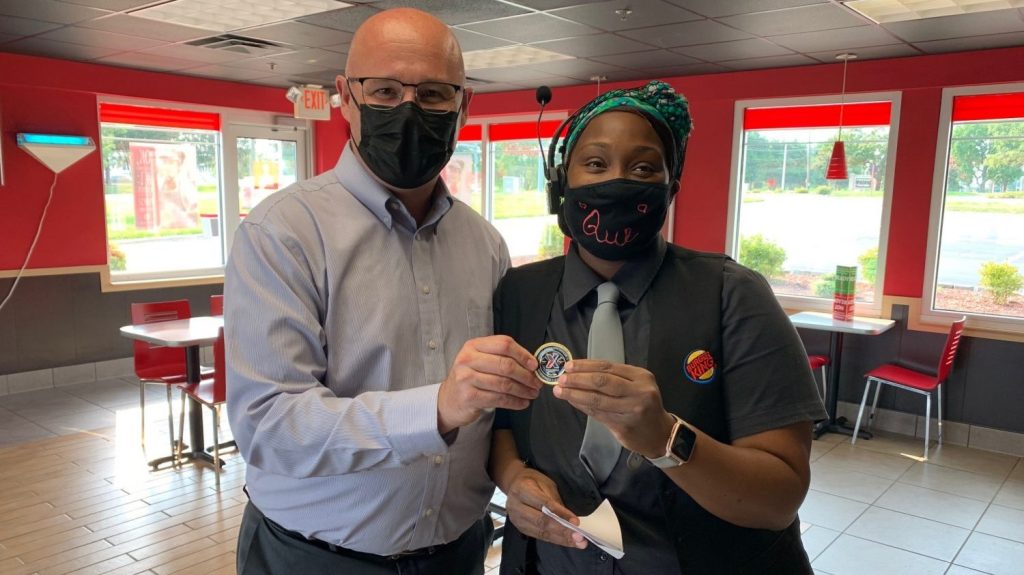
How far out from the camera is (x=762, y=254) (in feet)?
23.2

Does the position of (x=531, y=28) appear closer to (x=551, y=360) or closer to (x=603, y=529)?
(x=551, y=360)

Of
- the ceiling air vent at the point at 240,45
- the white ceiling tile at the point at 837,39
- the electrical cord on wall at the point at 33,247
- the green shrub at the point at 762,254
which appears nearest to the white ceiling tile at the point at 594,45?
the white ceiling tile at the point at 837,39

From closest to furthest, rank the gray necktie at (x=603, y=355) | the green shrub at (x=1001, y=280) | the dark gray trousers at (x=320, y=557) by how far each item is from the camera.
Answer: the gray necktie at (x=603, y=355) < the dark gray trousers at (x=320, y=557) < the green shrub at (x=1001, y=280)

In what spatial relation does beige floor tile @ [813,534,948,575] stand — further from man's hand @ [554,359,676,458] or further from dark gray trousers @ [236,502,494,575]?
man's hand @ [554,359,676,458]

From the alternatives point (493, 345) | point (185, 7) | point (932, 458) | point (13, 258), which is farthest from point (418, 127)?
point (13, 258)

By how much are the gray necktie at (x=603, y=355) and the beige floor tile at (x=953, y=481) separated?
4.64 metres

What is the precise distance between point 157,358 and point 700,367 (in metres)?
5.19

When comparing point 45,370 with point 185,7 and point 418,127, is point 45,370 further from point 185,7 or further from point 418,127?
point 418,127

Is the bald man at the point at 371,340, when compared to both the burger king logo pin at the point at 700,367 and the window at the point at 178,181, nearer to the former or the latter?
the burger king logo pin at the point at 700,367

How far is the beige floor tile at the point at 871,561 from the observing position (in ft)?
12.3

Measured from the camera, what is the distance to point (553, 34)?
5.36 metres

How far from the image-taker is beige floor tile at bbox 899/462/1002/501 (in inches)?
190

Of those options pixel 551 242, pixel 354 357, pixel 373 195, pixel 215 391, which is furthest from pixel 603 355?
pixel 551 242

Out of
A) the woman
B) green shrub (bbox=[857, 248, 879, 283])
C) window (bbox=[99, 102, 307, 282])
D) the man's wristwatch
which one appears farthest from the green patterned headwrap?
window (bbox=[99, 102, 307, 282])
